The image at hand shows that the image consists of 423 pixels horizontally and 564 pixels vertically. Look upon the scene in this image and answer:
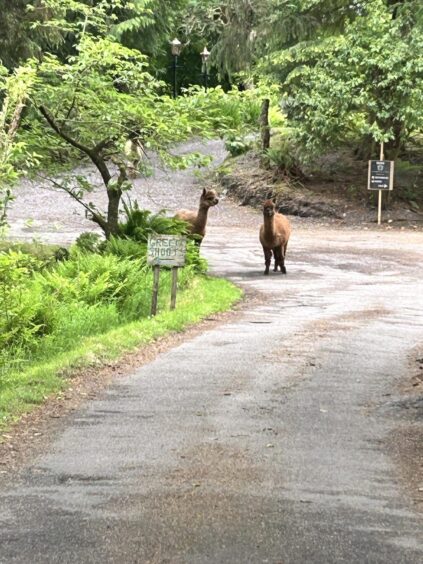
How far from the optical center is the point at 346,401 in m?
8.38

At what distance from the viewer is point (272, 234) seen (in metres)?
19.1

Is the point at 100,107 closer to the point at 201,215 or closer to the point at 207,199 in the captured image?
the point at 207,199

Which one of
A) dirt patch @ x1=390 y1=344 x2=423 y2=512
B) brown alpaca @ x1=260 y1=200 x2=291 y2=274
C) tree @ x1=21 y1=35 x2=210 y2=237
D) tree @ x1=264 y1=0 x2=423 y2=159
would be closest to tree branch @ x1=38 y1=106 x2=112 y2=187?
tree @ x1=21 y1=35 x2=210 y2=237

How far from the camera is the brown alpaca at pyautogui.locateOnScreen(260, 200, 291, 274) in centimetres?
1903

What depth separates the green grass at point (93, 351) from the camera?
26.5ft

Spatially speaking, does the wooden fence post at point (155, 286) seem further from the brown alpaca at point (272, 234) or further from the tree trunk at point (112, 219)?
the brown alpaca at point (272, 234)

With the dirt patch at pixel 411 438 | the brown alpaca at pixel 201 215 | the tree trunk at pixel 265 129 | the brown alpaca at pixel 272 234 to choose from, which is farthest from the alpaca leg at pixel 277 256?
the tree trunk at pixel 265 129

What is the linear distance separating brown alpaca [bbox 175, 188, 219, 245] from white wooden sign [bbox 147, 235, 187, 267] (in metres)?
6.94

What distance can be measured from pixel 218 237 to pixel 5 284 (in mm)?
18445

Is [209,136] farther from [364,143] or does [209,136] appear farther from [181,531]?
[364,143]

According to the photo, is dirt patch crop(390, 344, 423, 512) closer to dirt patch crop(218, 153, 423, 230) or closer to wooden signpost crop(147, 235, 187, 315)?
wooden signpost crop(147, 235, 187, 315)

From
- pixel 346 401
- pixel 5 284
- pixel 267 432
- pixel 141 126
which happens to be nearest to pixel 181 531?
pixel 267 432

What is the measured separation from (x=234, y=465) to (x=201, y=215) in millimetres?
14456

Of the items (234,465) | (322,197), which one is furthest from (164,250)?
(322,197)
